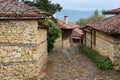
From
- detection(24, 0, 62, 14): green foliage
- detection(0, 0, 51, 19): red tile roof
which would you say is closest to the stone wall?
detection(0, 0, 51, 19): red tile roof

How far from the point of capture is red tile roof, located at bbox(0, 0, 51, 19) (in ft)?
41.6

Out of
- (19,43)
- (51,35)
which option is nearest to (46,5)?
(51,35)

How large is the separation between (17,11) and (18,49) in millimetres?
1775

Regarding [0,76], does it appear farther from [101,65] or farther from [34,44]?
[101,65]

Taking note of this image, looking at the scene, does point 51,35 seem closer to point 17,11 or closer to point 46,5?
point 46,5

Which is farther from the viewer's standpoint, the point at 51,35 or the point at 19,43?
the point at 51,35

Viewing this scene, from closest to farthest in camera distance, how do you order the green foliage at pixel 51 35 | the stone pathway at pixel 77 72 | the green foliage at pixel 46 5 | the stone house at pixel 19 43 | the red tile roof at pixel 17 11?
the red tile roof at pixel 17 11, the stone house at pixel 19 43, the stone pathway at pixel 77 72, the green foliage at pixel 51 35, the green foliage at pixel 46 5

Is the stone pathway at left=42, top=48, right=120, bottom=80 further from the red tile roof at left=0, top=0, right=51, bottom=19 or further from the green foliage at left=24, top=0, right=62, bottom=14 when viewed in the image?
the green foliage at left=24, top=0, right=62, bottom=14

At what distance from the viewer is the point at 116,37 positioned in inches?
671

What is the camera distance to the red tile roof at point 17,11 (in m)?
12.7

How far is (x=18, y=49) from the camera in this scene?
13.5 metres

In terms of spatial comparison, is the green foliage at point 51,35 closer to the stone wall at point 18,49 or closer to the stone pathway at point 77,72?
the stone pathway at point 77,72

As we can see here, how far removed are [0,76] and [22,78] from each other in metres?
1.03

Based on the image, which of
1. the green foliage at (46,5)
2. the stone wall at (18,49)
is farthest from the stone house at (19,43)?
the green foliage at (46,5)
